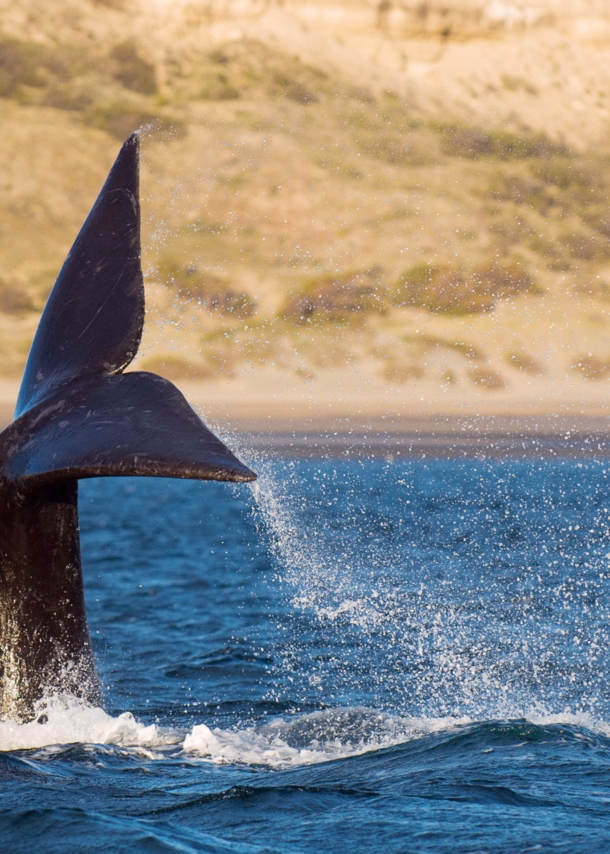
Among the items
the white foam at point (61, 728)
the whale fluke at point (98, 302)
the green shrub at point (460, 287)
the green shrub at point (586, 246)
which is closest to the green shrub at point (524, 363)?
the green shrub at point (460, 287)

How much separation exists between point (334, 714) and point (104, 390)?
4.25 metres

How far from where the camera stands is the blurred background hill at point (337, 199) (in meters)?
139

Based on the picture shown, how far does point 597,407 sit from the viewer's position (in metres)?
160

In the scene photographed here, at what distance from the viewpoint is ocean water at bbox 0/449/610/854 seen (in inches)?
277

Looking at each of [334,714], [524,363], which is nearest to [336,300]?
[524,363]

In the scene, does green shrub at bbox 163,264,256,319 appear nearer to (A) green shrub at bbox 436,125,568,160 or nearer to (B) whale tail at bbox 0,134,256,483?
(A) green shrub at bbox 436,125,568,160

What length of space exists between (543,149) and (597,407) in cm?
3510

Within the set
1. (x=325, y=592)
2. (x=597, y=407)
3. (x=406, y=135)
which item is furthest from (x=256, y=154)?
(x=325, y=592)

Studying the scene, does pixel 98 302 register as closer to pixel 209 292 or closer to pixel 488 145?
pixel 209 292

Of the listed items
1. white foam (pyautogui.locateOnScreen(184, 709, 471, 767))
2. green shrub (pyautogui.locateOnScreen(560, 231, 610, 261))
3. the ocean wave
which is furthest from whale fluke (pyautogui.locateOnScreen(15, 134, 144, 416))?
green shrub (pyautogui.locateOnScreen(560, 231, 610, 261))

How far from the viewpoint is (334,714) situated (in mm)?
10070

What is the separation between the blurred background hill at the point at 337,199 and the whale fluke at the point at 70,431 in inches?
4715

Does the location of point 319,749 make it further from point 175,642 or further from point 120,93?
point 120,93

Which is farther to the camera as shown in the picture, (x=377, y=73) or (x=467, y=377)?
(x=377, y=73)
